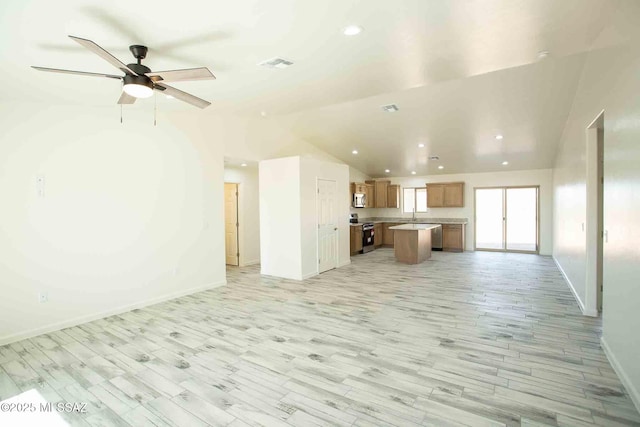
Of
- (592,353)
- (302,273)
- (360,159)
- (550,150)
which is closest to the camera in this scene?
(592,353)

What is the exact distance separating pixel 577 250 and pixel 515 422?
373cm

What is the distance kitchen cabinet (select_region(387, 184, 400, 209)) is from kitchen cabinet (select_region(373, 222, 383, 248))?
32.8 inches

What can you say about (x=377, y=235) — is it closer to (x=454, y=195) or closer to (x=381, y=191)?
(x=381, y=191)

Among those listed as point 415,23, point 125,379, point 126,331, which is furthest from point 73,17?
point 126,331

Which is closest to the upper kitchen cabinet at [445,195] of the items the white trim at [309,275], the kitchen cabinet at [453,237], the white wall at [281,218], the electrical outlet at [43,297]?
the kitchen cabinet at [453,237]

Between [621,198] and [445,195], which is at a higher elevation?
[445,195]

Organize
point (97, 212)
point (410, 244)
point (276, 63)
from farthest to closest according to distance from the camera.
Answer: point (410, 244)
point (97, 212)
point (276, 63)

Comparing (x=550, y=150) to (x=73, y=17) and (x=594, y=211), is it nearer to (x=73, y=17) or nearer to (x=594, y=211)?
(x=594, y=211)

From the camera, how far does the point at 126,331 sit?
150 inches

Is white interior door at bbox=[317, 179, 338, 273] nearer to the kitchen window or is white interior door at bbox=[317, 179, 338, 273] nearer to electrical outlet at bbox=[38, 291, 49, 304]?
electrical outlet at bbox=[38, 291, 49, 304]

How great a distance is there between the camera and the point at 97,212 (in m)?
4.29

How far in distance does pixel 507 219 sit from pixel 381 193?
12.9 feet

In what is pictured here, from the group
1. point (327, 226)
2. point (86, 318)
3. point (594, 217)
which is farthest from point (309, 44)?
point (327, 226)

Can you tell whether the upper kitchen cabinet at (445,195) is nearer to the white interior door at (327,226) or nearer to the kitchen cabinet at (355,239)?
A: the kitchen cabinet at (355,239)
